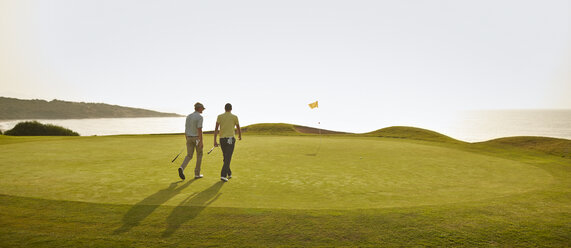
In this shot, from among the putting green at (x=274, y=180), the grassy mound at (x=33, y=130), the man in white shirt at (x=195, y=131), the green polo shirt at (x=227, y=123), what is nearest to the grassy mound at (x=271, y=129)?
the putting green at (x=274, y=180)

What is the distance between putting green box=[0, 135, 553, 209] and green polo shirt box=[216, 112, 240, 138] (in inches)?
54.4

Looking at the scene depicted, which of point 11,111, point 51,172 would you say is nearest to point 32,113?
point 11,111

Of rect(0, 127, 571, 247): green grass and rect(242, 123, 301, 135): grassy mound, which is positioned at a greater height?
rect(242, 123, 301, 135): grassy mound

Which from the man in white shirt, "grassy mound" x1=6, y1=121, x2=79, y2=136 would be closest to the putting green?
the man in white shirt

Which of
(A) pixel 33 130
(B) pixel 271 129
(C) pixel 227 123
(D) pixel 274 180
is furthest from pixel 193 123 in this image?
(A) pixel 33 130

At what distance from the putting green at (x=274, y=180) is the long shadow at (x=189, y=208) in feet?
0.14

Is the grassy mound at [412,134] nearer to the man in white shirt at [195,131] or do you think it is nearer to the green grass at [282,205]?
the green grass at [282,205]

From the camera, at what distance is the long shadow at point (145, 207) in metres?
5.09

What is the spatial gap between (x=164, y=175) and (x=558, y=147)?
2009 centimetres

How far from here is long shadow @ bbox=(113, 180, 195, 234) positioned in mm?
5094

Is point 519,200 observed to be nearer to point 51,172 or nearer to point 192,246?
point 192,246

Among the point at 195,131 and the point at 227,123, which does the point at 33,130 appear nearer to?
the point at 195,131

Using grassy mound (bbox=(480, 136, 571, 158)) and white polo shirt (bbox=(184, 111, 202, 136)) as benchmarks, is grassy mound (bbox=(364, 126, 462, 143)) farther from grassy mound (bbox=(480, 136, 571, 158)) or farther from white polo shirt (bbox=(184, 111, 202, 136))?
white polo shirt (bbox=(184, 111, 202, 136))

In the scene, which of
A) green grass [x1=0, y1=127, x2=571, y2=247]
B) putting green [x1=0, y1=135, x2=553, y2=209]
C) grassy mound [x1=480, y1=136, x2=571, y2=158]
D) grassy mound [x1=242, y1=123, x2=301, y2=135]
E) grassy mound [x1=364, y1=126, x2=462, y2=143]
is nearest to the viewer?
green grass [x1=0, y1=127, x2=571, y2=247]
